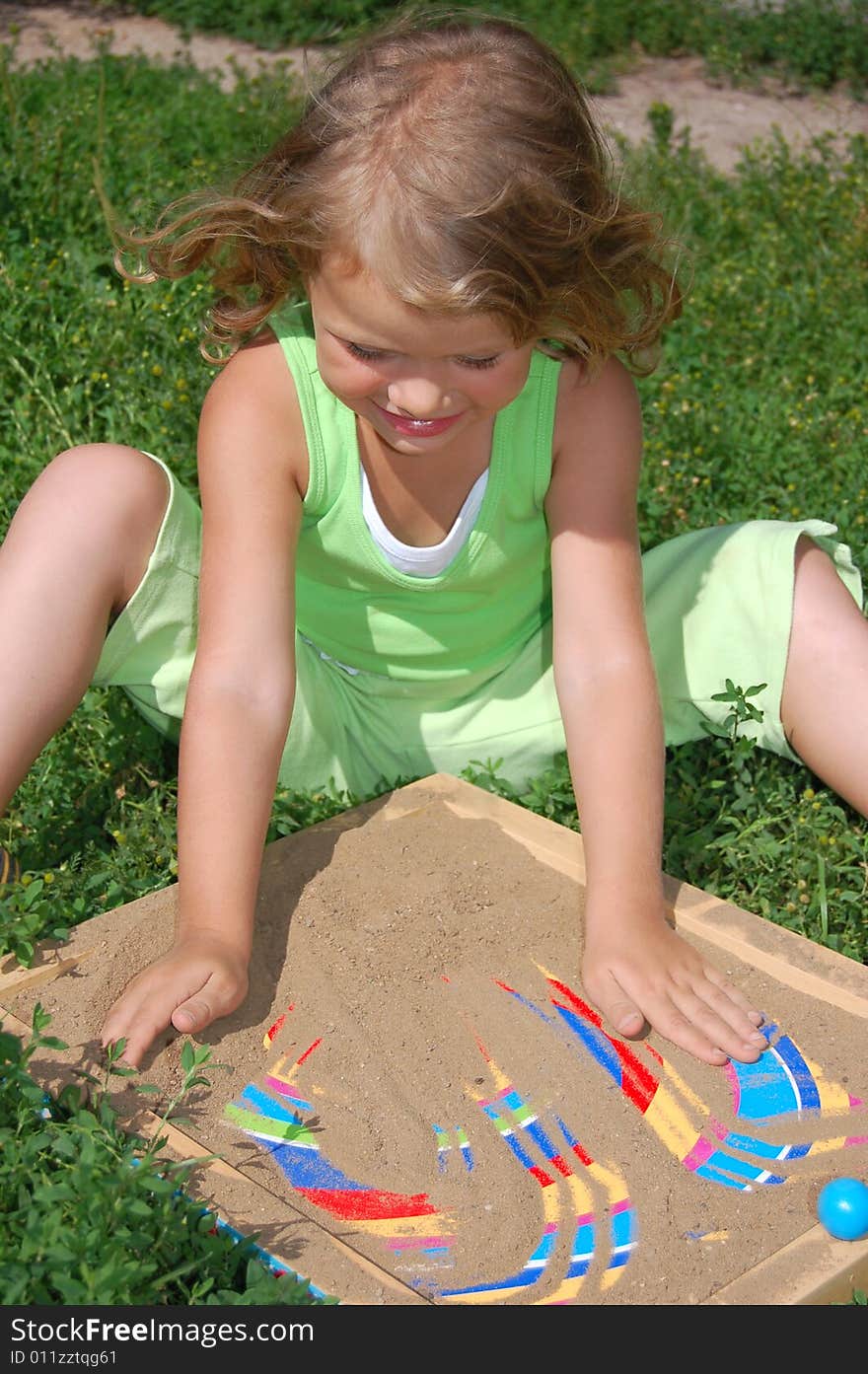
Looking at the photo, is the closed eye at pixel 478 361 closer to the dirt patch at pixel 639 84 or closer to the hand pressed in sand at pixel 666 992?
the hand pressed in sand at pixel 666 992

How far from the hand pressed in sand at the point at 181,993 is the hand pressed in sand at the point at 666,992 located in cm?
48

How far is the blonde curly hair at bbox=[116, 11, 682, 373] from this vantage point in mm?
2092

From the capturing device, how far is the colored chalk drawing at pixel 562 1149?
184 centimetres

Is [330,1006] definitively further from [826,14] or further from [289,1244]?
[826,14]

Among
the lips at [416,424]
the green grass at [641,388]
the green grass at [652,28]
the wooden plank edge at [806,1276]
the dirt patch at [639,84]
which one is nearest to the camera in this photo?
the wooden plank edge at [806,1276]

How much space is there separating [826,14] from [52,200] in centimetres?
361

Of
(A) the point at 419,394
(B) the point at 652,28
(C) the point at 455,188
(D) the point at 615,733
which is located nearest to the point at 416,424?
(A) the point at 419,394

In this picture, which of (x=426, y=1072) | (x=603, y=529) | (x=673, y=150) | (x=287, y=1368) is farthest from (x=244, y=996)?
(x=673, y=150)

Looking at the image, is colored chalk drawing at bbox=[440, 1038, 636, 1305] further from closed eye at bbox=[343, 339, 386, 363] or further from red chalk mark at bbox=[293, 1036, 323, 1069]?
closed eye at bbox=[343, 339, 386, 363]

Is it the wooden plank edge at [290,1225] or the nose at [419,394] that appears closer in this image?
the wooden plank edge at [290,1225]

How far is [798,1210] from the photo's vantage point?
6.24 ft

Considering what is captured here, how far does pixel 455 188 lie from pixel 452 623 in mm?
865

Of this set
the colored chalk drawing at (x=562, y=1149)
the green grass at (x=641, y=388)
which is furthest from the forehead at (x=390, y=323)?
the colored chalk drawing at (x=562, y=1149)

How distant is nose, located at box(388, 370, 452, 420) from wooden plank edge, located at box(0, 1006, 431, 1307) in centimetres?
93
